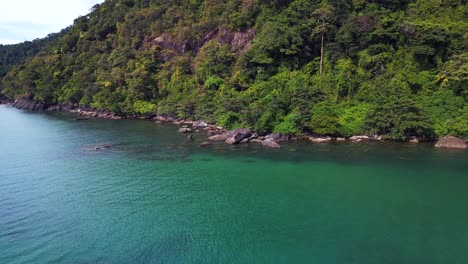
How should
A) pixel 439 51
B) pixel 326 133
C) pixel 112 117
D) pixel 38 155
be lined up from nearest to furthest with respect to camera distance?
pixel 38 155
pixel 326 133
pixel 439 51
pixel 112 117

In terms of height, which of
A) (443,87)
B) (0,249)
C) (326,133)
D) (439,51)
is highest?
(439,51)

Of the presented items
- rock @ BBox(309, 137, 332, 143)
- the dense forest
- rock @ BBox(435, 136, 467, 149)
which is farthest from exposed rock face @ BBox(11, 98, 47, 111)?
rock @ BBox(435, 136, 467, 149)

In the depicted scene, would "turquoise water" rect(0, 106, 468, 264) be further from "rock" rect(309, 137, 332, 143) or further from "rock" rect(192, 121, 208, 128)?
"rock" rect(192, 121, 208, 128)

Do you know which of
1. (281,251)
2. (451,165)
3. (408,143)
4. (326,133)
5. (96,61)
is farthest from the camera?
(96,61)

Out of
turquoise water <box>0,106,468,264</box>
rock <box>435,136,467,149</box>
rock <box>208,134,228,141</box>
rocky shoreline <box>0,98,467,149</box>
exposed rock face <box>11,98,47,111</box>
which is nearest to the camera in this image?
turquoise water <box>0,106,468,264</box>

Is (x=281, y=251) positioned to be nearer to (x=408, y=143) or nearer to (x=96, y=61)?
(x=408, y=143)

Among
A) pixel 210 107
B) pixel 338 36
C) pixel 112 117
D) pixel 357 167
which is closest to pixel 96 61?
pixel 112 117
